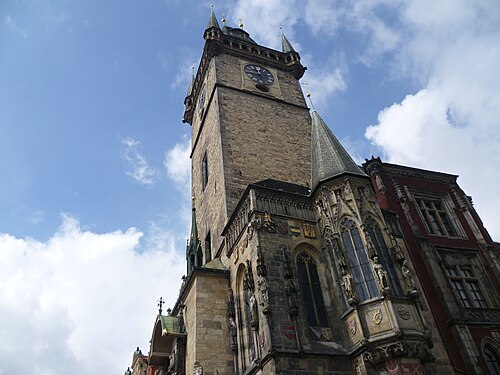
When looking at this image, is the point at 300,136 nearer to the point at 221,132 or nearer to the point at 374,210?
the point at 221,132

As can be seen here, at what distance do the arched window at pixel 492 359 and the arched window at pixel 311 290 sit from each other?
18.7ft

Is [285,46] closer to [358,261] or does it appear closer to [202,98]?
[202,98]

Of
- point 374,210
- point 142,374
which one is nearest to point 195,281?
point 374,210

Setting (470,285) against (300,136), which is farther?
(300,136)

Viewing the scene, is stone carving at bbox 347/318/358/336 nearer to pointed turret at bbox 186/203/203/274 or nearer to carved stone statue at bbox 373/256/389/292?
carved stone statue at bbox 373/256/389/292

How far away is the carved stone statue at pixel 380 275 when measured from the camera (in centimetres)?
1134

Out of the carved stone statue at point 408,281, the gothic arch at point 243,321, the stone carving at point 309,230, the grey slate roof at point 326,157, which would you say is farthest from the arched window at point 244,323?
the carved stone statue at point 408,281

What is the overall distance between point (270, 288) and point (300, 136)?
1233 centimetres

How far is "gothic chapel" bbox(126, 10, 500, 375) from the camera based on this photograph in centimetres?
1119

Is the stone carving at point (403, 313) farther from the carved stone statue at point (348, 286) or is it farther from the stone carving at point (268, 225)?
the stone carving at point (268, 225)

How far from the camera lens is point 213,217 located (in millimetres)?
19422

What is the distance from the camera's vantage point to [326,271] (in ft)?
43.4

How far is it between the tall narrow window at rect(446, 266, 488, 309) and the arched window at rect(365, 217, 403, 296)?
462 cm

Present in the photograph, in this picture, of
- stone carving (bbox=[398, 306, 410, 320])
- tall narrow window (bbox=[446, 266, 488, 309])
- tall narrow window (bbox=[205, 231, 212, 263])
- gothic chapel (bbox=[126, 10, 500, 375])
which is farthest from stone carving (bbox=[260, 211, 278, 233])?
tall narrow window (bbox=[446, 266, 488, 309])
